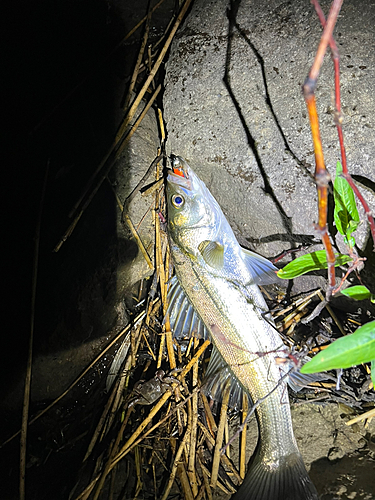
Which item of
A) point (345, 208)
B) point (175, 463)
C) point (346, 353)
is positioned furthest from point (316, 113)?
point (175, 463)

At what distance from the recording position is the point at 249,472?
2.55 metres

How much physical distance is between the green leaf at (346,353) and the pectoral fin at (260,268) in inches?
42.0

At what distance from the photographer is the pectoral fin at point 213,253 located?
255 cm

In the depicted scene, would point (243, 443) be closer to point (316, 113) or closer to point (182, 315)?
point (182, 315)

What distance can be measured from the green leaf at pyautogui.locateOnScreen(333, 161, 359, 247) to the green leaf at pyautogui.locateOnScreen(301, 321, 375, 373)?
606 mm

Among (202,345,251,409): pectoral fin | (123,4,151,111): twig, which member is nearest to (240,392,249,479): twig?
(202,345,251,409): pectoral fin

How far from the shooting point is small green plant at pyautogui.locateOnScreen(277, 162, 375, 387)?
55.2 inches

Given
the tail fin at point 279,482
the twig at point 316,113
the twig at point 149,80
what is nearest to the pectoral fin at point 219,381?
the tail fin at point 279,482

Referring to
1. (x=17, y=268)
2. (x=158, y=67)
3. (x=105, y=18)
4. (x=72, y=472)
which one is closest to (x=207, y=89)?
(x=158, y=67)

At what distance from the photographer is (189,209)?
101 inches

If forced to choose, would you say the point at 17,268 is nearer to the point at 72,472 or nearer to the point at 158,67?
the point at 72,472

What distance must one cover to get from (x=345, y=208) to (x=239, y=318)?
1053 millimetres

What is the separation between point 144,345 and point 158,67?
257cm

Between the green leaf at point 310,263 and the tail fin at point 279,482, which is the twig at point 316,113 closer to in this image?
the green leaf at point 310,263
